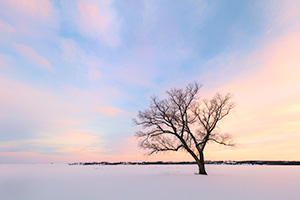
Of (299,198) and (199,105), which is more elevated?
(199,105)

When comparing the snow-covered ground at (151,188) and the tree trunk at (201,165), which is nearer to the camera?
the snow-covered ground at (151,188)

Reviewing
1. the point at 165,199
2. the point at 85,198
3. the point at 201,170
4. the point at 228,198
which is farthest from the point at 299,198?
the point at 201,170

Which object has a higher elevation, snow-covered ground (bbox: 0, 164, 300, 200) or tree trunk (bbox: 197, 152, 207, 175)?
tree trunk (bbox: 197, 152, 207, 175)

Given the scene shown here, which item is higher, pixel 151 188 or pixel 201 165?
pixel 201 165

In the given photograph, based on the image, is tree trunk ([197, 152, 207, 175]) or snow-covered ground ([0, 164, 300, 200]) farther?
tree trunk ([197, 152, 207, 175])

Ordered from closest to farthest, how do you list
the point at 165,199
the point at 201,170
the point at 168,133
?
the point at 165,199 < the point at 201,170 < the point at 168,133

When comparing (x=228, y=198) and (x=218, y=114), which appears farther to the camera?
(x=218, y=114)

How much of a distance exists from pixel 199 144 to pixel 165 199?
1876 cm

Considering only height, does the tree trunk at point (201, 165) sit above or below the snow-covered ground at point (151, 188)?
above

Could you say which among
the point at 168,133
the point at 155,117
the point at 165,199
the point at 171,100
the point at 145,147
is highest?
the point at 171,100

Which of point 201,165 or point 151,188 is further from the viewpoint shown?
point 201,165

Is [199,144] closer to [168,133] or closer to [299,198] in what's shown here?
[168,133]

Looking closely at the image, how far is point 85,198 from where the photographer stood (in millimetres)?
11180

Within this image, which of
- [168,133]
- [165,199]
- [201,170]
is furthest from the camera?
[168,133]
